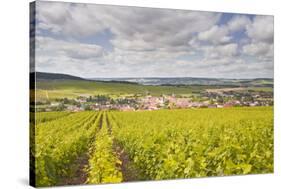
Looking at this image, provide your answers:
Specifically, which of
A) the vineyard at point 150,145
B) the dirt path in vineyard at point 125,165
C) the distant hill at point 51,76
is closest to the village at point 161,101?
the vineyard at point 150,145

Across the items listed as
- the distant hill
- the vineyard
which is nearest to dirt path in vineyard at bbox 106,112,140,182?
the vineyard

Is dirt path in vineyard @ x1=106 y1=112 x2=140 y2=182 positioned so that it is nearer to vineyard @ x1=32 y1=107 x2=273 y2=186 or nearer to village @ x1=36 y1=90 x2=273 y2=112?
vineyard @ x1=32 y1=107 x2=273 y2=186

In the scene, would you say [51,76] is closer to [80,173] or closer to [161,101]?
[80,173]

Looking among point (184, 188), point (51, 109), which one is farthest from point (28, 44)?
point (184, 188)

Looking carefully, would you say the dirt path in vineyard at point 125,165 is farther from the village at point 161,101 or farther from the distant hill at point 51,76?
the distant hill at point 51,76

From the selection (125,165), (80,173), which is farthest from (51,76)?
(125,165)

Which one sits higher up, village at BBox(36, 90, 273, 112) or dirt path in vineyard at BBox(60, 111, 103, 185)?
village at BBox(36, 90, 273, 112)
